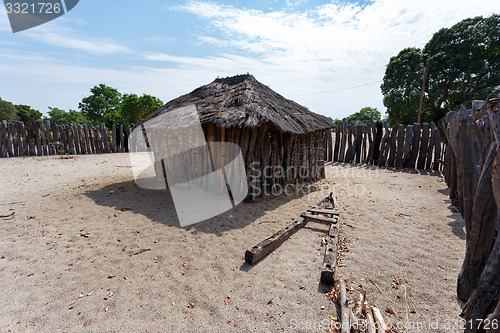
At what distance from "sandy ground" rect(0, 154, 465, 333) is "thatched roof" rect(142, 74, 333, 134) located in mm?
2024

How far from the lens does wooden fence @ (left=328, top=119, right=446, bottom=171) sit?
8797 millimetres

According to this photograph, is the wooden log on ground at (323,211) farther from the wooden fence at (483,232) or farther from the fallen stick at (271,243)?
the wooden fence at (483,232)

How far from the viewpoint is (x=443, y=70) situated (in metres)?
19.5

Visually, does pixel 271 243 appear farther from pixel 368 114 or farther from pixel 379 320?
pixel 368 114

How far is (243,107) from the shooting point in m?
5.40

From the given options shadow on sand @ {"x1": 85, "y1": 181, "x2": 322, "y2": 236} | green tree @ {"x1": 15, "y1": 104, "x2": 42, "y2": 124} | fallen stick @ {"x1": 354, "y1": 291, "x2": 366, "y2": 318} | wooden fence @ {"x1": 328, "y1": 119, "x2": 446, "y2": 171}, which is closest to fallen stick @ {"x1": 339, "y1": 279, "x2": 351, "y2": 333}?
fallen stick @ {"x1": 354, "y1": 291, "x2": 366, "y2": 318}

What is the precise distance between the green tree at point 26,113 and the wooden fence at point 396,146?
43.7m

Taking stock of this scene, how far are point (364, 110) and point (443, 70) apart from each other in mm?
35454

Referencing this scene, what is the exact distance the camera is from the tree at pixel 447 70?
18.0m

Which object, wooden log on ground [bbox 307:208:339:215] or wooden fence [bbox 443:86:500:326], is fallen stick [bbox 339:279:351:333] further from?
wooden log on ground [bbox 307:208:339:215]

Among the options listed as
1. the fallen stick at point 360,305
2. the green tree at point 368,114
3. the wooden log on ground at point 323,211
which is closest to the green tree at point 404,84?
the wooden log on ground at point 323,211

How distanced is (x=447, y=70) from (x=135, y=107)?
102 feet

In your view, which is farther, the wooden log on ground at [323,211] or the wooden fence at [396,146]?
the wooden fence at [396,146]

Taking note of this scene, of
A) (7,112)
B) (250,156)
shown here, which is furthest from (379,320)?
(7,112)
